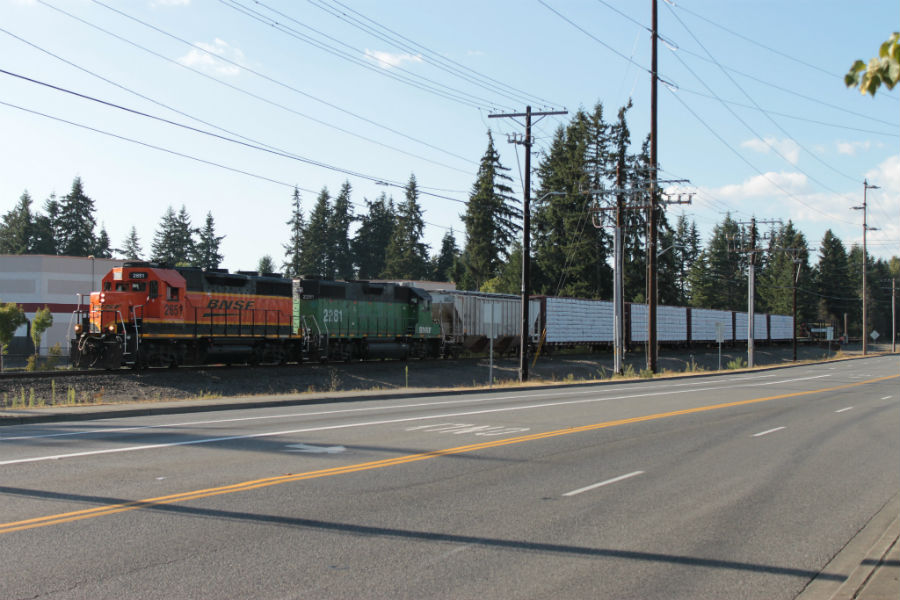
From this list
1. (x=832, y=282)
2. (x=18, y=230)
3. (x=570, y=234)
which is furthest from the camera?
(x=832, y=282)

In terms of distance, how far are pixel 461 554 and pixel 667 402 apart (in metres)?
15.9

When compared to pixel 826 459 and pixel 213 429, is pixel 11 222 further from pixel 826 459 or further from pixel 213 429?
pixel 826 459

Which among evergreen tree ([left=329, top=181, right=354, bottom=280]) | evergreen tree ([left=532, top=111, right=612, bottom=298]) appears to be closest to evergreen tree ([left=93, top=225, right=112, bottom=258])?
evergreen tree ([left=329, top=181, right=354, bottom=280])

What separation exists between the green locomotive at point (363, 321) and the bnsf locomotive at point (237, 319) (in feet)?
0.16

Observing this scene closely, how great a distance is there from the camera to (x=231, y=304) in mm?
30359

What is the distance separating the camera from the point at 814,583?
5906 mm

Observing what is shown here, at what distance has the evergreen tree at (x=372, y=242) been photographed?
4941 inches

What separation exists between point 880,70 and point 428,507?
231 inches

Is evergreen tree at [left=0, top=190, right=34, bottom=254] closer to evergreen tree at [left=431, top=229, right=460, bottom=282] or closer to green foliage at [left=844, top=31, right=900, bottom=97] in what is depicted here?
evergreen tree at [left=431, top=229, right=460, bottom=282]

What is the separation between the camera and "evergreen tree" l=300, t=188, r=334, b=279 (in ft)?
385

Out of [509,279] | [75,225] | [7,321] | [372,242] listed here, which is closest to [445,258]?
[372,242]

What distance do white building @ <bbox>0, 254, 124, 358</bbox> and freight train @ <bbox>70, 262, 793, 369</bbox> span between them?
3179 centimetres

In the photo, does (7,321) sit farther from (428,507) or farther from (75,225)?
(75,225)

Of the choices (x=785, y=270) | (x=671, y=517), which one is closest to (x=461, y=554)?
(x=671, y=517)
